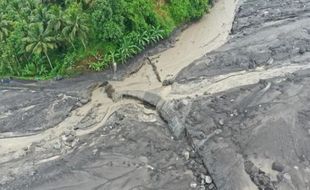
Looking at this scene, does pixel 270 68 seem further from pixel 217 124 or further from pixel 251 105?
pixel 217 124

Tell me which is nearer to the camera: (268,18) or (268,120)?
(268,120)

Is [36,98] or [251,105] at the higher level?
[36,98]

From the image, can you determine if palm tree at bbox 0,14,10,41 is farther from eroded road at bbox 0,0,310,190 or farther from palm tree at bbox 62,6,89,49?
palm tree at bbox 62,6,89,49

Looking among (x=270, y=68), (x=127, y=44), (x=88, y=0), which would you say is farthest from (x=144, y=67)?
(x=270, y=68)

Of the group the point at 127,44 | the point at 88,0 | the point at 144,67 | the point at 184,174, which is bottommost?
the point at 184,174

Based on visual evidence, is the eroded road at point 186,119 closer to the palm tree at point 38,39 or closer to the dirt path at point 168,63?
the dirt path at point 168,63

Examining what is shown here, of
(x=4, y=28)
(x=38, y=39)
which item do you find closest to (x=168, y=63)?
(x=38, y=39)

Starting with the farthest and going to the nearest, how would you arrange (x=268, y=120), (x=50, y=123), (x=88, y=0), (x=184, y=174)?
(x=88, y=0), (x=50, y=123), (x=268, y=120), (x=184, y=174)

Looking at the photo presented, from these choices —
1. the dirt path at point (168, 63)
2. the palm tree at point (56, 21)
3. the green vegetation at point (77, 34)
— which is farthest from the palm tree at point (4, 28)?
the dirt path at point (168, 63)
